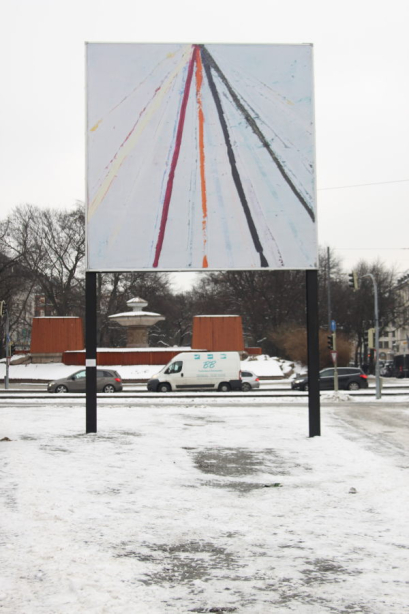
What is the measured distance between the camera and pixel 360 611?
18.1 feet

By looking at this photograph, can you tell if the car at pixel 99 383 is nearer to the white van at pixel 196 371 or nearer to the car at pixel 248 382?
the white van at pixel 196 371

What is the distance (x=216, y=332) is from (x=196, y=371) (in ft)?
63.2

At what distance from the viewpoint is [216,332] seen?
56.6 metres

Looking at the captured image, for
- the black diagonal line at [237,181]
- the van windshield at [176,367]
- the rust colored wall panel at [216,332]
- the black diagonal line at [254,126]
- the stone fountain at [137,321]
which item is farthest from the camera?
the stone fountain at [137,321]

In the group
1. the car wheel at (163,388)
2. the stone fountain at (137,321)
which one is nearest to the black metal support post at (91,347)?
the car wheel at (163,388)

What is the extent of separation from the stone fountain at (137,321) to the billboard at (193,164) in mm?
42048

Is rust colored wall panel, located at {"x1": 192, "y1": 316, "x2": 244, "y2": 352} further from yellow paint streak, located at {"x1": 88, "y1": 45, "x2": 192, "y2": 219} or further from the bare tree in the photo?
yellow paint streak, located at {"x1": 88, "y1": 45, "x2": 192, "y2": 219}

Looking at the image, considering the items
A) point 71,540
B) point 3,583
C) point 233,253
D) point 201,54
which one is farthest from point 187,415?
point 3,583

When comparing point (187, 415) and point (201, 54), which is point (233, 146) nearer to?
point (201, 54)

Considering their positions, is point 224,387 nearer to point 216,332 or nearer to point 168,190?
point 216,332

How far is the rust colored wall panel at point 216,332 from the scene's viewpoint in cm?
5647

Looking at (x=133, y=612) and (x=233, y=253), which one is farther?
(x=233, y=253)

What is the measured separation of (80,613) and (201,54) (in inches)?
515

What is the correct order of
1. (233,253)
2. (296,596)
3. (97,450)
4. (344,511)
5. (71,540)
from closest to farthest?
(296,596) < (71,540) < (344,511) < (97,450) < (233,253)
